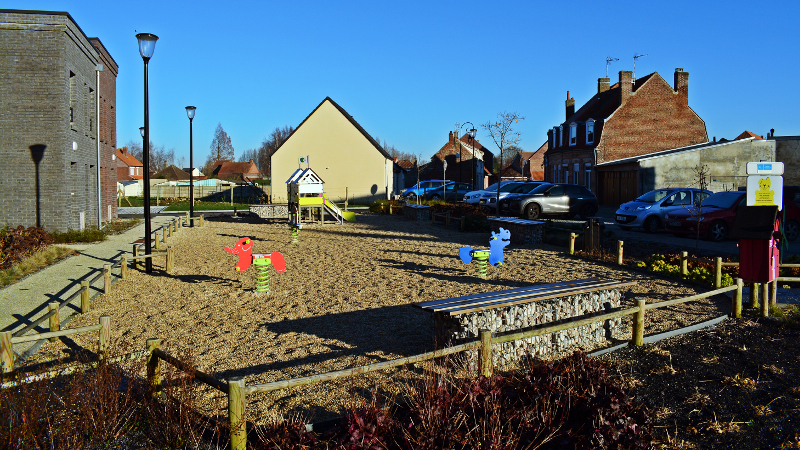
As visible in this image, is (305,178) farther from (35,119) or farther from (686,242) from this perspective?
(686,242)

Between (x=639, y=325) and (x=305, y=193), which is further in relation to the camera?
(x=305, y=193)

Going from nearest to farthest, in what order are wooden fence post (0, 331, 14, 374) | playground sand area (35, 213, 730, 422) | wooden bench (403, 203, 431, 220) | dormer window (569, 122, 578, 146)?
wooden fence post (0, 331, 14, 374) < playground sand area (35, 213, 730, 422) < wooden bench (403, 203, 431, 220) < dormer window (569, 122, 578, 146)

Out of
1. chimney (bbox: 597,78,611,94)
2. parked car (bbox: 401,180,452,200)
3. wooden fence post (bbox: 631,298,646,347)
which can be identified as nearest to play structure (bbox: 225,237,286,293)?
wooden fence post (bbox: 631,298,646,347)

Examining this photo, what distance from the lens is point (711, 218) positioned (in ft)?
52.3

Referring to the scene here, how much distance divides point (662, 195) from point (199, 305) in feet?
54.9

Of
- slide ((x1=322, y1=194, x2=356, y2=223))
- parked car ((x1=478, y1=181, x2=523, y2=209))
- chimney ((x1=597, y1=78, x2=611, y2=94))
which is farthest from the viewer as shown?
chimney ((x1=597, y1=78, x2=611, y2=94))

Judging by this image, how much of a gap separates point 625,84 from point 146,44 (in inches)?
1272

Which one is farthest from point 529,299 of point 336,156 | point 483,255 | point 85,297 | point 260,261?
point 336,156

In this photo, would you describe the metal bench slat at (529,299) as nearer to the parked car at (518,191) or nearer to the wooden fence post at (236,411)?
the wooden fence post at (236,411)

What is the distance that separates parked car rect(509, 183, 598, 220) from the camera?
22.4 m

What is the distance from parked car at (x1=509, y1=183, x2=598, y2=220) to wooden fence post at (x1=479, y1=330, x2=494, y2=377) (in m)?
17.5

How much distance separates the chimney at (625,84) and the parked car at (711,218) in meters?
21.5

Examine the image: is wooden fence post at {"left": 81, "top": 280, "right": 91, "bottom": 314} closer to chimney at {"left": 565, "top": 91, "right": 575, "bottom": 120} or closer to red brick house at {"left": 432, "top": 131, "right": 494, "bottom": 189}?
chimney at {"left": 565, "top": 91, "right": 575, "bottom": 120}

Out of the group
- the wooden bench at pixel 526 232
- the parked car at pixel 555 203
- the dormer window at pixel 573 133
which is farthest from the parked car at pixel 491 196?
the dormer window at pixel 573 133
